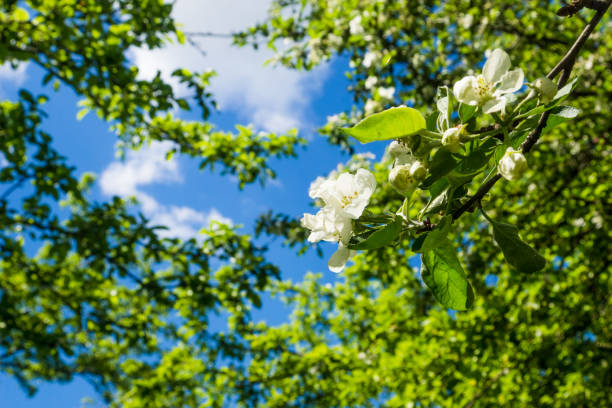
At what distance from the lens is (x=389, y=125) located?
2.58 ft

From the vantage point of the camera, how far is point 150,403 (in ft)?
16.3

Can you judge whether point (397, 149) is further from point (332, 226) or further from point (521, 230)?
point (521, 230)

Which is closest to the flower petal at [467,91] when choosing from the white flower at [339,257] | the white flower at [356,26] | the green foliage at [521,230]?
the white flower at [339,257]

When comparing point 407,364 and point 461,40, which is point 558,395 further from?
point 461,40

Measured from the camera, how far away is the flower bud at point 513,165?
78cm

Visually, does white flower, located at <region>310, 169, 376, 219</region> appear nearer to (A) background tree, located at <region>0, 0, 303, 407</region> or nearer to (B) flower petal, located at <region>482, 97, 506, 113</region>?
(B) flower petal, located at <region>482, 97, 506, 113</region>

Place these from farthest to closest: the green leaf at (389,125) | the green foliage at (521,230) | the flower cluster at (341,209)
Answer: the green foliage at (521,230) < the flower cluster at (341,209) < the green leaf at (389,125)

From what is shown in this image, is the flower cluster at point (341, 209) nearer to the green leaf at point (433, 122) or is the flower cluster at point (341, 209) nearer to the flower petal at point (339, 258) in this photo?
the flower petal at point (339, 258)

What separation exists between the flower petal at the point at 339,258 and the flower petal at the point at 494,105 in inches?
14.2

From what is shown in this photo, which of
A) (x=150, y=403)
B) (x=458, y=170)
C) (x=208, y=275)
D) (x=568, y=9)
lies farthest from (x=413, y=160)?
(x=150, y=403)

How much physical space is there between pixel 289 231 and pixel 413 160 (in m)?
3.91

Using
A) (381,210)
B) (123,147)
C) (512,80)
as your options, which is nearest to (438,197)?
(512,80)

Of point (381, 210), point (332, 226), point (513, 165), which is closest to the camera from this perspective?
point (513, 165)

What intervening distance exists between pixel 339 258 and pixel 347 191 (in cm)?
14
